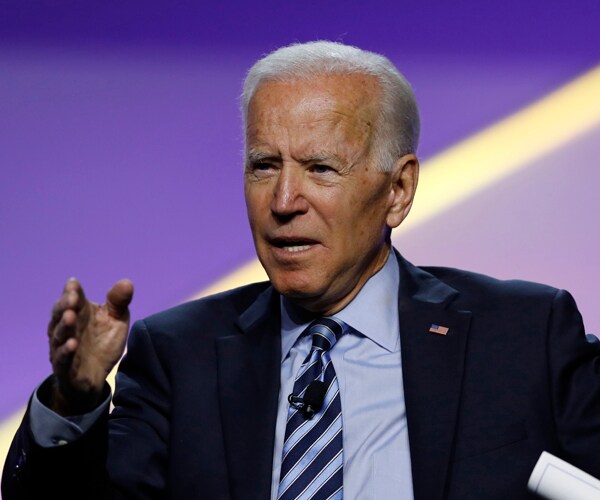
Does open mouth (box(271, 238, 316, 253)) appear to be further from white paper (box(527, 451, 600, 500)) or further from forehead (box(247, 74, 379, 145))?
white paper (box(527, 451, 600, 500))

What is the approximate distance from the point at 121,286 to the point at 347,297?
2.22 feet

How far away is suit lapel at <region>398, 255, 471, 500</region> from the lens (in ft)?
6.58

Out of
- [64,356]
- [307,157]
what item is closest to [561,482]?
[64,356]

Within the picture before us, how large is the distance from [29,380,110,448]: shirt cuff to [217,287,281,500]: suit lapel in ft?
1.23

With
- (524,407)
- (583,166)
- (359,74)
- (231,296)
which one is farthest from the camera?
(583,166)

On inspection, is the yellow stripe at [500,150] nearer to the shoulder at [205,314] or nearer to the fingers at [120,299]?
the shoulder at [205,314]

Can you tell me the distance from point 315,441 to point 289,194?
492 millimetres

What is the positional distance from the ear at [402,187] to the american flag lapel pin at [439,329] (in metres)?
0.25

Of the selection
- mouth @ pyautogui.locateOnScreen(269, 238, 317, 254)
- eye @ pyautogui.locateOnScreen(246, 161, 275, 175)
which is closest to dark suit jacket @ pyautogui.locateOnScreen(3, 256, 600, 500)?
mouth @ pyautogui.locateOnScreen(269, 238, 317, 254)

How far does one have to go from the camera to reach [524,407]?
2.06 m

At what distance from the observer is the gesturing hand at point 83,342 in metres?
1.65

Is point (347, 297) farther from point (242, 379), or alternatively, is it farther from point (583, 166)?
point (583, 166)

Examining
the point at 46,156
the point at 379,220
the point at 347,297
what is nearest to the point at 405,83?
the point at 379,220

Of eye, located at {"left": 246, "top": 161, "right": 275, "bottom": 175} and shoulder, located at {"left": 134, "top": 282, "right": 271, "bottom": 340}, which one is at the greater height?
eye, located at {"left": 246, "top": 161, "right": 275, "bottom": 175}
